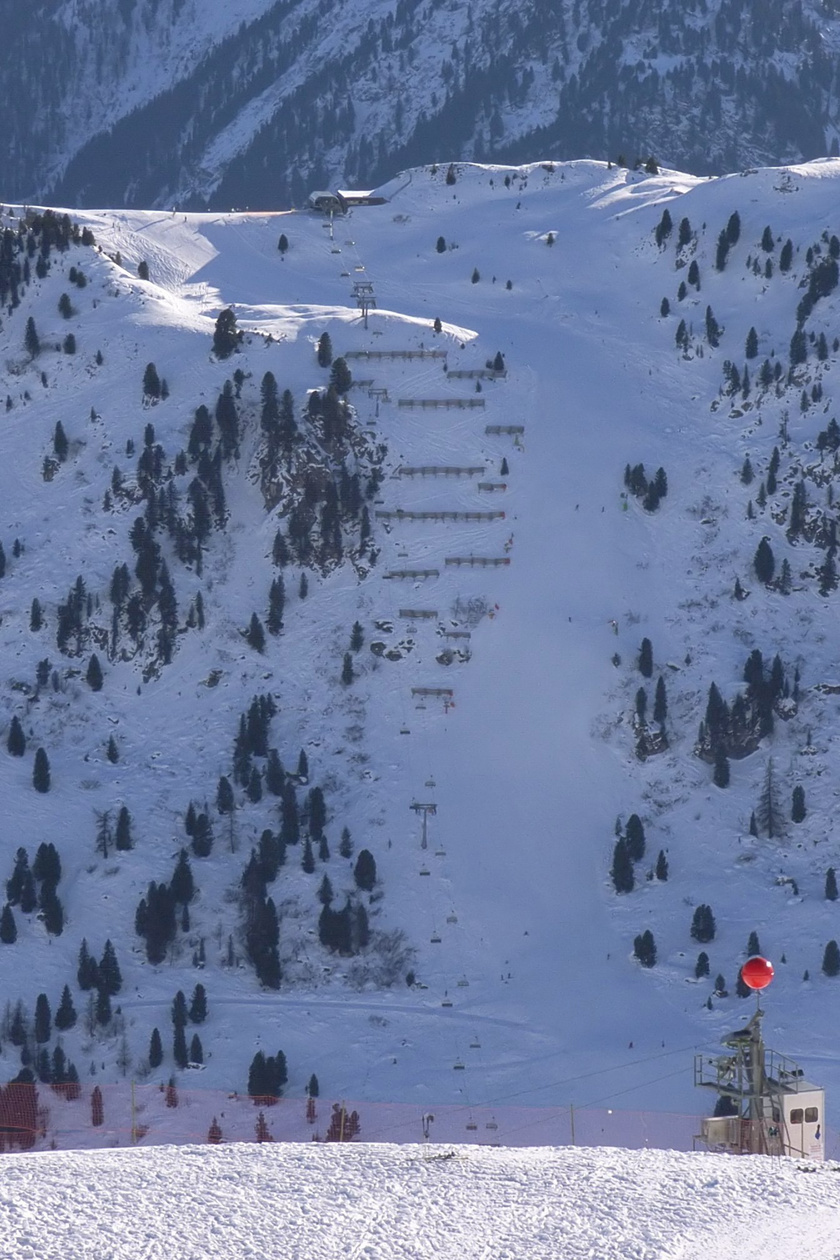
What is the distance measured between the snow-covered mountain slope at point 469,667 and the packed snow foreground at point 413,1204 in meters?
34.7

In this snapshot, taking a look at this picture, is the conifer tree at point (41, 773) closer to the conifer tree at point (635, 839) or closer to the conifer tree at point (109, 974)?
the conifer tree at point (109, 974)

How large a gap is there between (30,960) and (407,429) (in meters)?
41.0

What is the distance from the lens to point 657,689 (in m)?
98.4

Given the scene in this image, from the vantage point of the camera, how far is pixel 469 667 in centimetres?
10269

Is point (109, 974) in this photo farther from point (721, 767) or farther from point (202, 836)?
point (721, 767)

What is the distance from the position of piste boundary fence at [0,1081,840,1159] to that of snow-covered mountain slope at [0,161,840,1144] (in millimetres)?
2512

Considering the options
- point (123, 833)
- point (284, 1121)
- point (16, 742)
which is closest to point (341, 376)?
point (16, 742)

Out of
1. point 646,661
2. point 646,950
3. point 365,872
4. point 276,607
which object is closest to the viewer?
point 646,950

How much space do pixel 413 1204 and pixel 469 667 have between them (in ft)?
205

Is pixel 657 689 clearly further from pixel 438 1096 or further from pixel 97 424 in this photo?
pixel 97 424

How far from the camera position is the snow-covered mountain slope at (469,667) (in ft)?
277

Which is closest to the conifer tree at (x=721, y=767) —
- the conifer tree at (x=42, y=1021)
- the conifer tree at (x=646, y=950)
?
the conifer tree at (x=646, y=950)

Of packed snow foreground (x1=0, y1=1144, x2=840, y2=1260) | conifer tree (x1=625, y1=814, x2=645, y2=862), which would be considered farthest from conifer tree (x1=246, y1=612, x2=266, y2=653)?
packed snow foreground (x1=0, y1=1144, x2=840, y2=1260)

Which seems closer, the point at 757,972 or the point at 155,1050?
the point at 757,972
